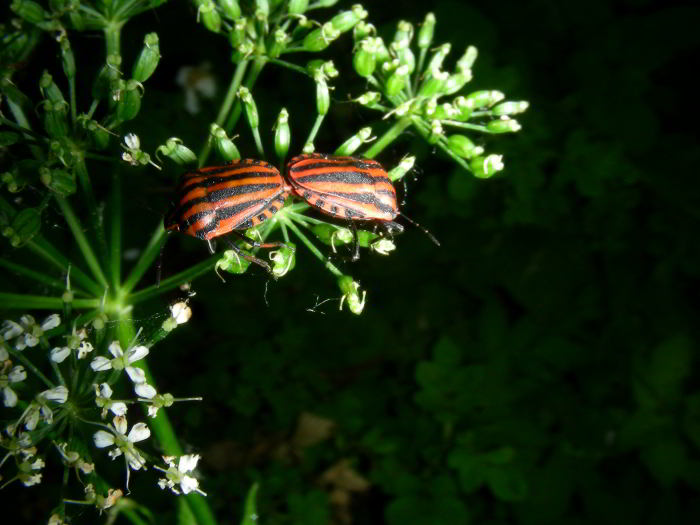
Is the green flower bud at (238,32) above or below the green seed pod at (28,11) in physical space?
below

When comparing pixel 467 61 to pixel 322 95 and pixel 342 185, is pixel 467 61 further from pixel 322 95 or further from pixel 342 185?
pixel 342 185

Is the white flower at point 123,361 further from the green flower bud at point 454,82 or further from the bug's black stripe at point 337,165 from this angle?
the green flower bud at point 454,82

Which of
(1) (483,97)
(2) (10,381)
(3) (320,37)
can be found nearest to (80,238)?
(2) (10,381)

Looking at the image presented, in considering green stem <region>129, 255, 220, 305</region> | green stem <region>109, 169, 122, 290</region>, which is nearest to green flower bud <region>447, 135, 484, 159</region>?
green stem <region>129, 255, 220, 305</region>

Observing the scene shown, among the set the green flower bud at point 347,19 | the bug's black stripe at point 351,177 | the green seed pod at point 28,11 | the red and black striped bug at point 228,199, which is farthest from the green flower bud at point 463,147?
the green seed pod at point 28,11

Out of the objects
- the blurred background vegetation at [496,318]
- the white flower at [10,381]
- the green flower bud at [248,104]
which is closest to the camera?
the white flower at [10,381]

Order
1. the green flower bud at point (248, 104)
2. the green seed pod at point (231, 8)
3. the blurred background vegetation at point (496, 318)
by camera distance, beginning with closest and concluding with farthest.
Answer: the green flower bud at point (248, 104) → the green seed pod at point (231, 8) → the blurred background vegetation at point (496, 318)
